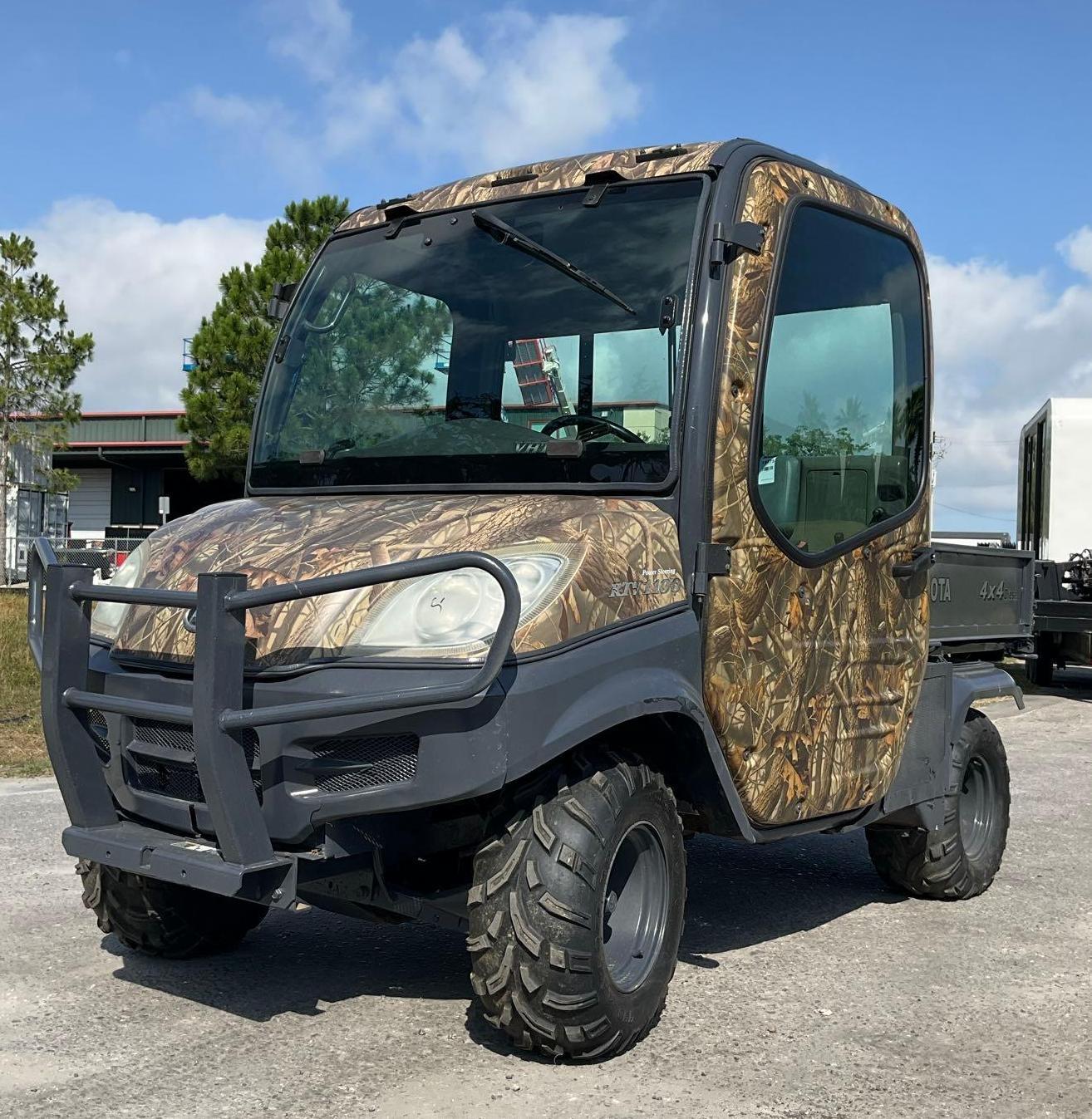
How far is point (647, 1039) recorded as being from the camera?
416 cm

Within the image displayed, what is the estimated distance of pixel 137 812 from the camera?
13.1 ft

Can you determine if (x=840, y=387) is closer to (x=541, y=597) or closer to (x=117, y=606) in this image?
(x=541, y=597)

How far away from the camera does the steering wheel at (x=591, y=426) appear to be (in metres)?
4.40

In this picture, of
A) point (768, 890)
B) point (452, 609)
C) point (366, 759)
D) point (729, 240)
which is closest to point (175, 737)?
point (366, 759)

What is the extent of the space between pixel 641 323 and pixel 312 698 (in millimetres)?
1613

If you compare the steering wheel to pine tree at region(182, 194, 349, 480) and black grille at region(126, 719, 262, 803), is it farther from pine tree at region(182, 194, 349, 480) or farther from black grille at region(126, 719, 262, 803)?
pine tree at region(182, 194, 349, 480)

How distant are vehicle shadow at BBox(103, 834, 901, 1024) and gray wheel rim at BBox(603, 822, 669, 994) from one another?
445mm

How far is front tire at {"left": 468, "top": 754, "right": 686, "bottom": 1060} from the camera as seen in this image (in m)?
3.72

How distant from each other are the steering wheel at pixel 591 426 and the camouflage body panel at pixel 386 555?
0.25 m

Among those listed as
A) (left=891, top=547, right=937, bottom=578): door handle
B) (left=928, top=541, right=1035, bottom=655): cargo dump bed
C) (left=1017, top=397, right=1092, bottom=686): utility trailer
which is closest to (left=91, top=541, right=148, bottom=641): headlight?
(left=891, top=547, right=937, bottom=578): door handle

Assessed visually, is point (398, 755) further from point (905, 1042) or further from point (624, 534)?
point (905, 1042)

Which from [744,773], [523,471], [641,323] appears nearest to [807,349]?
[641,323]

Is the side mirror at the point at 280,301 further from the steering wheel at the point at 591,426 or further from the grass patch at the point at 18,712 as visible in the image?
the grass patch at the point at 18,712

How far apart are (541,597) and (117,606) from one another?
54.0 inches
